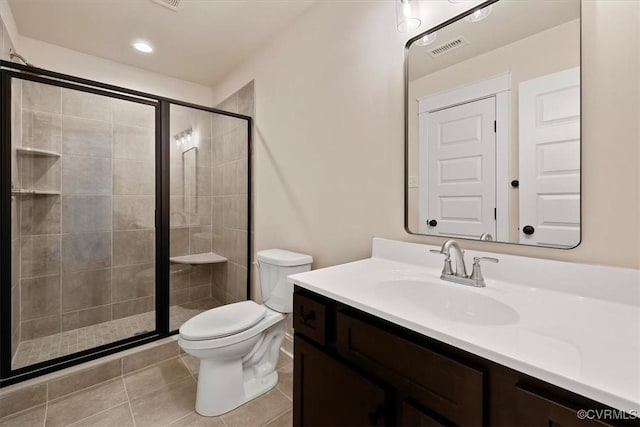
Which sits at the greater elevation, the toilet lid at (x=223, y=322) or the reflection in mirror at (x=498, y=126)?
the reflection in mirror at (x=498, y=126)

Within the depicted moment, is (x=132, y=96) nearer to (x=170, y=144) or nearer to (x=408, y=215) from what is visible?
(x=170, y=144)

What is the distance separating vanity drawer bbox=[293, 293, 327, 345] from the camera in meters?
0.92

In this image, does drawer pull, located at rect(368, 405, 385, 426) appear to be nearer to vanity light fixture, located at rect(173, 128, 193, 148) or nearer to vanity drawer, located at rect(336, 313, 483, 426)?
vanity drawer, located at rect(336, 313, 483, 426)

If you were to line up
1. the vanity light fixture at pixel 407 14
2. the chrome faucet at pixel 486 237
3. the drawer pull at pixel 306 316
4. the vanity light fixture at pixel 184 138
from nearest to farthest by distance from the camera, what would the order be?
1. the drawer pull at pixel 306 316
2. the chrome faucet at pixel 486 237
3. the vanity light fixture at pixel 407 14
4. the vanity light fixture at pixel 184 138

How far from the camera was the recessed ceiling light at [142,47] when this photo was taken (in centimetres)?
226

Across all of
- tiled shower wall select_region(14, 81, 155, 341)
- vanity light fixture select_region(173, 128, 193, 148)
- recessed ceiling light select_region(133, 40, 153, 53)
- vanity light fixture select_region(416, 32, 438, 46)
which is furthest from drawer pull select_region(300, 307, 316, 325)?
recessed ceiling light select_region(133, 40, 153, 53)

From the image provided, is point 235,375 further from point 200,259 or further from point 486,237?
point 486,237

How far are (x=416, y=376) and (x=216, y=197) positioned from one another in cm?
217

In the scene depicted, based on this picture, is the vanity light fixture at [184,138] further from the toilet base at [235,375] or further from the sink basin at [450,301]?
the sink basin at [450,301]

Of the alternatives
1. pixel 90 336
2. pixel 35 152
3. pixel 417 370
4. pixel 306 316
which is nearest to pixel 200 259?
pixel 90 336

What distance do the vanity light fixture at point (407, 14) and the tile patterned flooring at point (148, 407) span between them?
1947 millimetres

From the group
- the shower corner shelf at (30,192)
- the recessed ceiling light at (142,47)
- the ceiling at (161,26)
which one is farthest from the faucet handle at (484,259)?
the recessed ceiling light at (142,47)

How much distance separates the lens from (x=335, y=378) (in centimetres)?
87

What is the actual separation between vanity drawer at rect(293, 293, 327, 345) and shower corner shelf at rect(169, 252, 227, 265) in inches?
59.2
